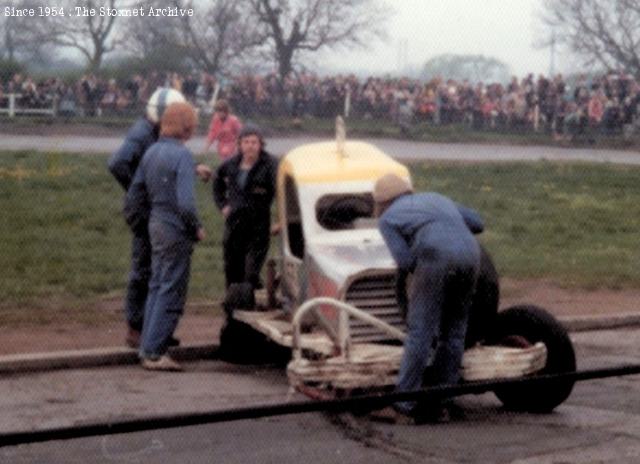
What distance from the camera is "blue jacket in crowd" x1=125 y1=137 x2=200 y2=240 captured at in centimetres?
1157

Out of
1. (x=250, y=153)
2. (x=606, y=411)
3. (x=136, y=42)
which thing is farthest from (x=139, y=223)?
(x=136, y=42)

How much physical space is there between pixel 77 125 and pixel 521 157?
39.3 ft

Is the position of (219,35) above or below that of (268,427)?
above

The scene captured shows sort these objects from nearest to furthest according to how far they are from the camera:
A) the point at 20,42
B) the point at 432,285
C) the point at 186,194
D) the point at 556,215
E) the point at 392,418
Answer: the point at 432,285, the point at 392,418, the point at 186,194, the point at 556,215, the point at 20,42

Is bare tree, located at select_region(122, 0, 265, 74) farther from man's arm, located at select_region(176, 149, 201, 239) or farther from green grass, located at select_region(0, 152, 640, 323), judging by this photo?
man's arm, located at select_region(176, 149, 201, 239)

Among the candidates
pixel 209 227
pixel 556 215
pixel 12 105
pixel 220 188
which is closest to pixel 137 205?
pixel 220 188

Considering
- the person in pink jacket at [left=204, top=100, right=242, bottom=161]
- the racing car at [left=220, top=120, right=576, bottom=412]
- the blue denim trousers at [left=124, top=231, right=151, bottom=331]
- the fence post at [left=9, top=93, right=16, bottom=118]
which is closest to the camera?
the racing car at [left=220, top=120, right=576, bottom=412]

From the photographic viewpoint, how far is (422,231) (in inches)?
386

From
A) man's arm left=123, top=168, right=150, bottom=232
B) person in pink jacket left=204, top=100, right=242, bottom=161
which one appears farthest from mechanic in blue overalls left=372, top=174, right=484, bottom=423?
person in pink jacket left=204, top=100, right=242, bottom=161

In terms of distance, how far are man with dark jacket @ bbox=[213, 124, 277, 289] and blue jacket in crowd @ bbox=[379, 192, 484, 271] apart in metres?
2.58

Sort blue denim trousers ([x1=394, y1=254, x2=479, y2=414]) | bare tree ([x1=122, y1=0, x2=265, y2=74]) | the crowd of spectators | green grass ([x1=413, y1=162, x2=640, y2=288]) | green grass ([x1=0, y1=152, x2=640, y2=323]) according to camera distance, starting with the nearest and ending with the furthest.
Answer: blue denim trousers ([x1=394, y1=254, x2=479, y2=414]), green grass ([x1=0, y1=152, x2=640, y2=323]), green grass ([x1=413, y1=162, x2=640, y2=288]), the crowd of spectators, bare tree ([x1=122, y1=0, x2=265, y2=74])

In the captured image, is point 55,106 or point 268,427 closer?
point 268,427

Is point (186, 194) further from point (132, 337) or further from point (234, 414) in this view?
point (234, 414)

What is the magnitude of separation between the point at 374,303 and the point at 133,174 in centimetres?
253
